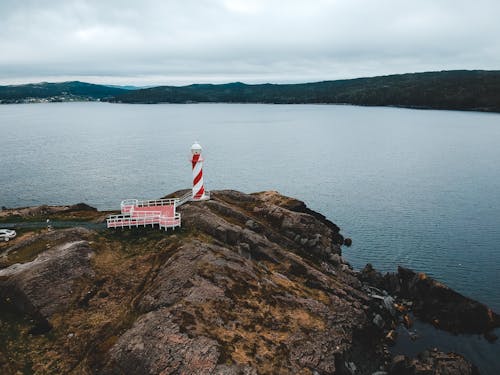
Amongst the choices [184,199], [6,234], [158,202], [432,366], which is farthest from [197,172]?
[432,366]

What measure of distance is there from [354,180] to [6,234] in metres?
88.6

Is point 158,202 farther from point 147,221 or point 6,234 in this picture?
point 6,234

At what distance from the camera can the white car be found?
Answer: 3775 centimetres

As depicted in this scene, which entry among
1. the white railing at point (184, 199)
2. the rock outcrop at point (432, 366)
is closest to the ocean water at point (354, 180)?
the rock outcrop at point (432, 366)

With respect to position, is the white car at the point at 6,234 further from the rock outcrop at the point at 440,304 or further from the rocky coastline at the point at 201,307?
the rock outcrop at the point at 440,304

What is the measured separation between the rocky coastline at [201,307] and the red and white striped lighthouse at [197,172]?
6.11 feet

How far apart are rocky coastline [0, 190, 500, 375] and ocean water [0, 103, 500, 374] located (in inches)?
653

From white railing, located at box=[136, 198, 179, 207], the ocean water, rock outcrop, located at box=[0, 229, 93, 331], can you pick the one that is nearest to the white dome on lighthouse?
white railing, located at box=[136, 198, 179, 207]

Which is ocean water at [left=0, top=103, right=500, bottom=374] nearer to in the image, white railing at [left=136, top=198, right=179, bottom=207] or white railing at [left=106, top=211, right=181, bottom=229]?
white railing at [left=136, top=198, right=179, bottom=207]

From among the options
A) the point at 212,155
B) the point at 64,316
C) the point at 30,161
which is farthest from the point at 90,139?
the point at 64,316

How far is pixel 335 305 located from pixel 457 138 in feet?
557

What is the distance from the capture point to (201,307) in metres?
28.3

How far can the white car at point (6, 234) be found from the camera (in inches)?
1486

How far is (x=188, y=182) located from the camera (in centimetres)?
10912
